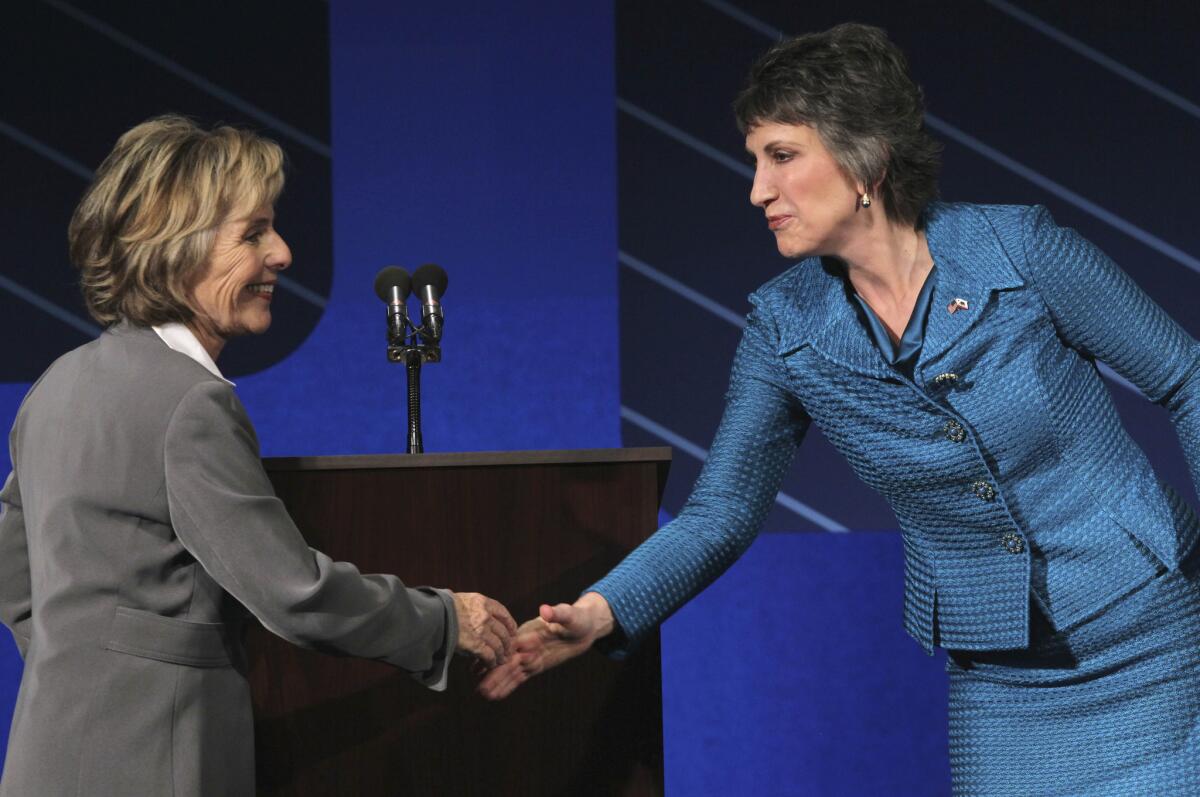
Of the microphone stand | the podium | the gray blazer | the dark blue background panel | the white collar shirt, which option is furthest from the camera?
the dark blue background panel

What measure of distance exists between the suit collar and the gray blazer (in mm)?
760

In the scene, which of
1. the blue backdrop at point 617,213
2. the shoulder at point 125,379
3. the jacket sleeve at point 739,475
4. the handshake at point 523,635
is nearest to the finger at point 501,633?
the handshake at point 523,635

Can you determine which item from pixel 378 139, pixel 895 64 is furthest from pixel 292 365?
pixel 895 64

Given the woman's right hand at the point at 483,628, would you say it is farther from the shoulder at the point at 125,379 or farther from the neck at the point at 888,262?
the neck at the point at 888,262

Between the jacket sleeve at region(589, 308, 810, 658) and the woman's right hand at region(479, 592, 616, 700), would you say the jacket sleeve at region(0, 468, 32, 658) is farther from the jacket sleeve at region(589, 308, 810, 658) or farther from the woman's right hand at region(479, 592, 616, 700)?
the jacket sleeve at region(589, 308, 810, 658)

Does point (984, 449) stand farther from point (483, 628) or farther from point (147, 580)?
point (147, 580)

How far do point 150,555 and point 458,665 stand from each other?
0.53 m

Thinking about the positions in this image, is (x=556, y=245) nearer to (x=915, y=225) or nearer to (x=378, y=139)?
(x=378, y=139)

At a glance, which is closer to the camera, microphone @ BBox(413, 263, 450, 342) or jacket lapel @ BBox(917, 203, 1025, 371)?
jacket lapel @ BBox(917, 203, 1025, 371)

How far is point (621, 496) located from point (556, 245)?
1.95m

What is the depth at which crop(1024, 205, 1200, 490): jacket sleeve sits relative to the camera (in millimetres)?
1885

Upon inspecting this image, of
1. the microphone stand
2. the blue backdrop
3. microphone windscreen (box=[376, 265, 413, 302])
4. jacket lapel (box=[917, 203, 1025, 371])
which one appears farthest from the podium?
the blue backdrop

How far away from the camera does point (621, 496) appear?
1.98 metres

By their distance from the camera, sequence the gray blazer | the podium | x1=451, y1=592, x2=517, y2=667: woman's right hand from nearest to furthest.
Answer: the gray blazer, x1=451, y1=592, x2=517, y2=667: woman's right hand, the podium
